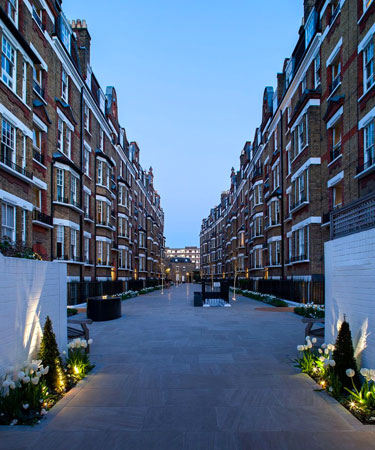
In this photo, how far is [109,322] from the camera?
15617 millimetres

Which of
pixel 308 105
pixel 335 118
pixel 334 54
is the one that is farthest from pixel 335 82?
pixel 308 105

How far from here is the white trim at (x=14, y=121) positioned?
567 inches

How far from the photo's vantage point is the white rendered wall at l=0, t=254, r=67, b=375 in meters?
5.60

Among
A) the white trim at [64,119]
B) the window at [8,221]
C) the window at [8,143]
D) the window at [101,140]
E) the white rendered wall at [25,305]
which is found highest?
the window at [101,140]

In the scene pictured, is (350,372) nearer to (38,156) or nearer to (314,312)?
(314,312)

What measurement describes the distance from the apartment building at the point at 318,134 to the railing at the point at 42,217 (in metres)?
13.6

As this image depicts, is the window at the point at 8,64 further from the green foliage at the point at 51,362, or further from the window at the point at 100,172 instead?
the window at the point at 100,172

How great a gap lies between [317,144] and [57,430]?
66.7 feet

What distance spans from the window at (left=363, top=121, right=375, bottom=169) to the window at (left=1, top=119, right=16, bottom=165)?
14.4 meters

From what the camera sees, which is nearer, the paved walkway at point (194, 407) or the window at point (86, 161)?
the paved walkway at point (194, 407)

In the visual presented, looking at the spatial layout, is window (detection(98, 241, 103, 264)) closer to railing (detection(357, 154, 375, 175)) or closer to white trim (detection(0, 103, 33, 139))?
white trim (detection(0, 103, 33, 139))

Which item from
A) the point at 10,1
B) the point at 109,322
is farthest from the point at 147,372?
the point at 10,1

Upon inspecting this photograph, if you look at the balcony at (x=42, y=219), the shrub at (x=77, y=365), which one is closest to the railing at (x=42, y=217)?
the balcony at (x=42, y=219)

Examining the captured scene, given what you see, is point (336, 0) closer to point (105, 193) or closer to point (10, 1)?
point (10, 1)
